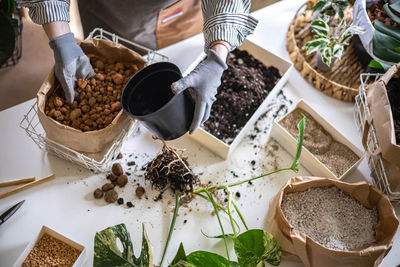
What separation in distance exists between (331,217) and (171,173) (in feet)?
1.62

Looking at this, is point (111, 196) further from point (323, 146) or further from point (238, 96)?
point (323, 146)

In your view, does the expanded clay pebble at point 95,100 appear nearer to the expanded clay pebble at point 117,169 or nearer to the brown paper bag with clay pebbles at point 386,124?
the expanded clay pebble at point 117,169

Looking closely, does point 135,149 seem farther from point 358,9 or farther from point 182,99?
point 358,9

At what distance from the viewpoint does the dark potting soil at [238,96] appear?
4.18 ft

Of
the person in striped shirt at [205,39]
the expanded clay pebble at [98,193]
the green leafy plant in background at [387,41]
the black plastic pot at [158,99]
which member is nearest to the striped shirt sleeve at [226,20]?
the person in striped shirt at [205,39]

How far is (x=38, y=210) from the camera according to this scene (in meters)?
1.13

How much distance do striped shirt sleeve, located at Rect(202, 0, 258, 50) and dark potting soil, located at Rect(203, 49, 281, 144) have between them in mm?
224

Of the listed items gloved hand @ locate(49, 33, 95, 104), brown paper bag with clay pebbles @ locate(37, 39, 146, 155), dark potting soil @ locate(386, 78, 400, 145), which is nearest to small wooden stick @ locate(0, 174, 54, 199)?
brown paper bag with clay pebbles @ locate(37, 39, 146, 155)

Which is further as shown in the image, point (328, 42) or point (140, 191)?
point (328, 42)

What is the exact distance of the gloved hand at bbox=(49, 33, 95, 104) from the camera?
3.57ft

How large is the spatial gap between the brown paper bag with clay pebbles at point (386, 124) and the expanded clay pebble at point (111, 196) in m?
0.79

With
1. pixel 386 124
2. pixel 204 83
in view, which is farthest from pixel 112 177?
pixel 386 124

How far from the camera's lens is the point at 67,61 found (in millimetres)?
1085

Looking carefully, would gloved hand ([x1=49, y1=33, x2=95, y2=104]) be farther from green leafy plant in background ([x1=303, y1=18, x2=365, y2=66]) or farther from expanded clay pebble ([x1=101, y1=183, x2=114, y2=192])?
green leafy plant in background ([x1=303, y1=18, x2=365, y2=66])
